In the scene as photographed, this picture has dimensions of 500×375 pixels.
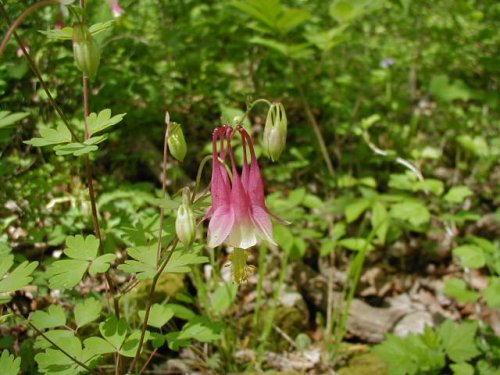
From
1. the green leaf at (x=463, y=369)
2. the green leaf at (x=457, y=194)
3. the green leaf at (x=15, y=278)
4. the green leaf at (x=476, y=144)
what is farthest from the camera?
the green leaf at (x=476, y=144)

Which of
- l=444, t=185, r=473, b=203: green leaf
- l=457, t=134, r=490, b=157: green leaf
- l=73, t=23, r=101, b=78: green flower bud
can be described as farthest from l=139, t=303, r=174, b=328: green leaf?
l=457, t=134, r=490, b=157: green leaf

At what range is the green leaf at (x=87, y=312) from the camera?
1.86 meters

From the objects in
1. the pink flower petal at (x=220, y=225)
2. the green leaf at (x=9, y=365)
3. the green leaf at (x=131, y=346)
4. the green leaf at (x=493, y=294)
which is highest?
the pink flower petal at (x=220, y=225)

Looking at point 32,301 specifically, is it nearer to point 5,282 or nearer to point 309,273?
point 5,282

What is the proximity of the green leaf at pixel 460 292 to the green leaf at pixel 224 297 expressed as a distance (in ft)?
4.09

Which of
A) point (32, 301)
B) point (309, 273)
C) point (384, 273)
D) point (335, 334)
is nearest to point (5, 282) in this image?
point (32, 301)

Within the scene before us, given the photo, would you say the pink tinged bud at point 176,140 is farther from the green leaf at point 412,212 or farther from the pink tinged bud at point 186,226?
the green leaf at point 412,212

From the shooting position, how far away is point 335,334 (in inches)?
115

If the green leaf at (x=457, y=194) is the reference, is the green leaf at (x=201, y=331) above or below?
above

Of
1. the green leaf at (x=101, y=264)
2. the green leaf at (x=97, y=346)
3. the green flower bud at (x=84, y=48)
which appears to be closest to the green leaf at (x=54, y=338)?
the green leaf at (x=97, y=346)

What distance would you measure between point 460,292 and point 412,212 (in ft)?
2.07

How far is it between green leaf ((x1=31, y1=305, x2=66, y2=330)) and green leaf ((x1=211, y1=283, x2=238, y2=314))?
880 mm

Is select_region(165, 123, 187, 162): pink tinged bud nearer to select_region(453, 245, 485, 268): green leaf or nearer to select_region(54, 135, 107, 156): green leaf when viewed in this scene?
select_region(54, 135, 107, 156): green leaf

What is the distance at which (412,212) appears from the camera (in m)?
3.12
